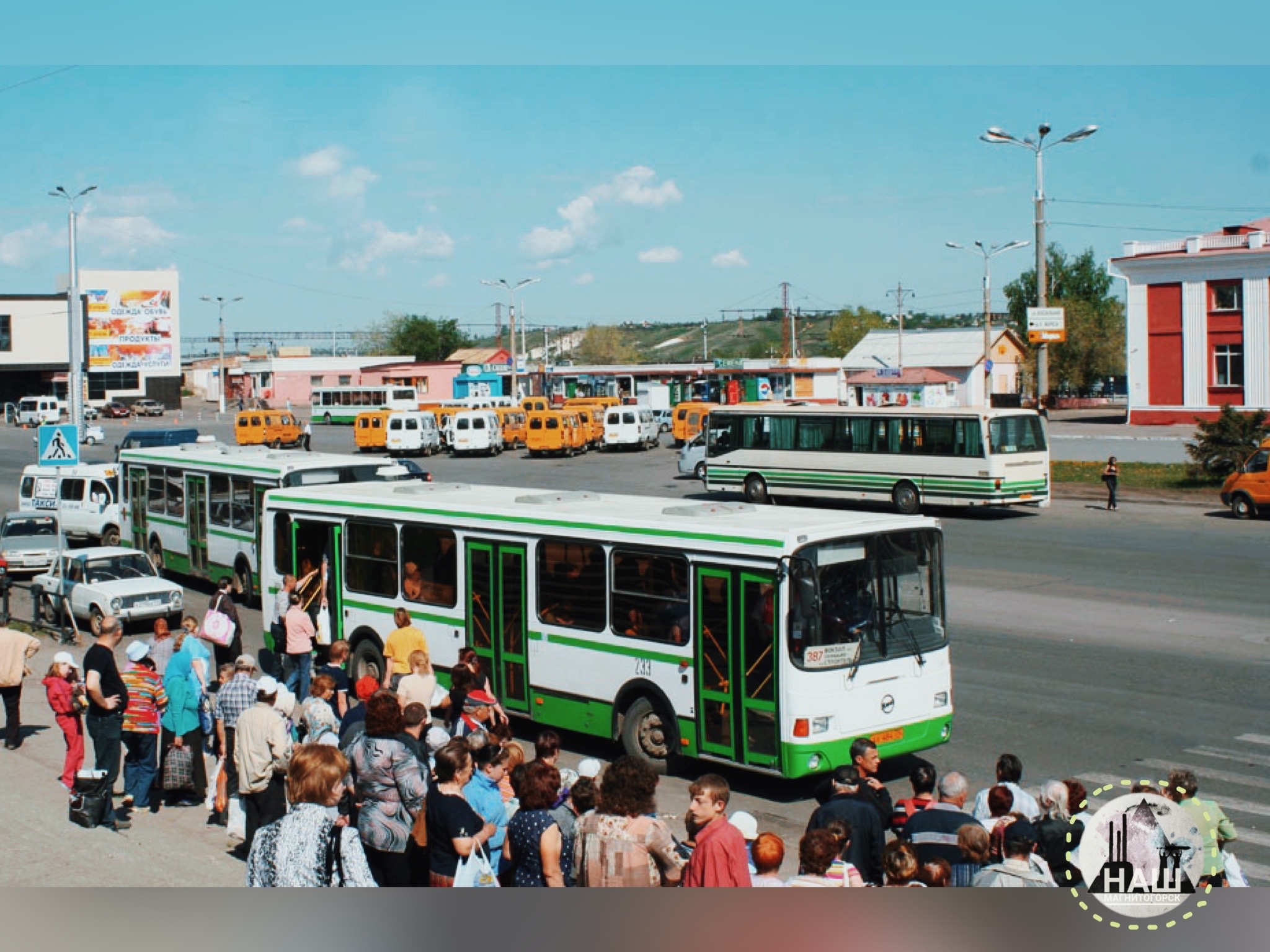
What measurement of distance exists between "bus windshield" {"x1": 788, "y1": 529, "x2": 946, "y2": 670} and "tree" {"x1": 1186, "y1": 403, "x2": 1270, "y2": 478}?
27.8 meters

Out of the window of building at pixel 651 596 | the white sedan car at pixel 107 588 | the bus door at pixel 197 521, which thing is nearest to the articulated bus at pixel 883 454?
the bus door at pixel 197 521

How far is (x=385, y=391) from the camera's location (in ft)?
251

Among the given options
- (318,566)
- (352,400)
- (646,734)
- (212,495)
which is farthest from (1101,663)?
(352,400)

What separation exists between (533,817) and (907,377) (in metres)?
79.5

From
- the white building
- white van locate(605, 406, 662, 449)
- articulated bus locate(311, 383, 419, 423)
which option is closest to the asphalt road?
white van locate(605, 406, 662, 449)

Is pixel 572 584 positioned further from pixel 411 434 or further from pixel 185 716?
pixel 411 434

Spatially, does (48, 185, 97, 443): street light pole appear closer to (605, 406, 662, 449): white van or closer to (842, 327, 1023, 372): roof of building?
(605, 406, 662, 449): white van

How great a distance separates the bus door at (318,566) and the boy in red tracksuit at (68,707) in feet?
15.4

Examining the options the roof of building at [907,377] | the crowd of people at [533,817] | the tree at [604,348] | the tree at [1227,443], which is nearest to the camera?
the crowd of people at [533,817]

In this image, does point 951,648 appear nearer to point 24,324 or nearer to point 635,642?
point 635,642

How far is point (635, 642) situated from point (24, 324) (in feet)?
298

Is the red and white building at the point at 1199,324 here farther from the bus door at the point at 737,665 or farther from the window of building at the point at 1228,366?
the bus door at the point at 737,665

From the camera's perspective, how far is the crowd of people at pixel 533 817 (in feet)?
24.1

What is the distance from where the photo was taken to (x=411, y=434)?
189 feet
